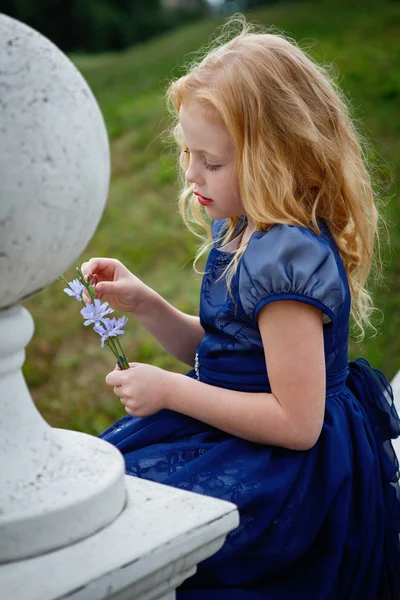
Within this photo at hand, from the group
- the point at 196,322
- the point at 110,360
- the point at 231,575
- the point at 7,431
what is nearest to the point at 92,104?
the point at 7,431

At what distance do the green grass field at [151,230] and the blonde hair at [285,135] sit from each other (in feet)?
2.01

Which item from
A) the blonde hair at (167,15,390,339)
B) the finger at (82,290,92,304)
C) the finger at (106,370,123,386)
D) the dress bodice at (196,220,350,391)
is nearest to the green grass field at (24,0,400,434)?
the blonde hair at (167,15,390,339)

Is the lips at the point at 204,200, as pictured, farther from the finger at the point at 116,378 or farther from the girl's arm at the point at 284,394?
the finger at the point at 116,378

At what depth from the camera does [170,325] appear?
82.2 inches

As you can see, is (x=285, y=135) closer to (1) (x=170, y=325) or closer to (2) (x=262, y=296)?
(2) (x=262, y=296)

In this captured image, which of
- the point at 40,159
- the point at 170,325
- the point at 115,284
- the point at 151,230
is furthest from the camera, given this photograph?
the point at 151,230

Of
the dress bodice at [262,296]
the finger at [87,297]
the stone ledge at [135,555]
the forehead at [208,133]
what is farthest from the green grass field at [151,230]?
the stone ledge at [135,555]

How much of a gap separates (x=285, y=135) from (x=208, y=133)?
0.17 m

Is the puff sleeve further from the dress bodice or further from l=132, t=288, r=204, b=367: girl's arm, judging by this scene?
l=132, t=288, r=204, b=367: girl's arm

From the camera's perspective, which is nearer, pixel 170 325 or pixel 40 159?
pixel 40 159

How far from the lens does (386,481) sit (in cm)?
181

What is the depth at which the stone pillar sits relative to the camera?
40.9 inches

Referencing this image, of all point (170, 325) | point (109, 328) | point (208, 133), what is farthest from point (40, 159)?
point (170, 325)

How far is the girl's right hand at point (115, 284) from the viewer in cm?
192
